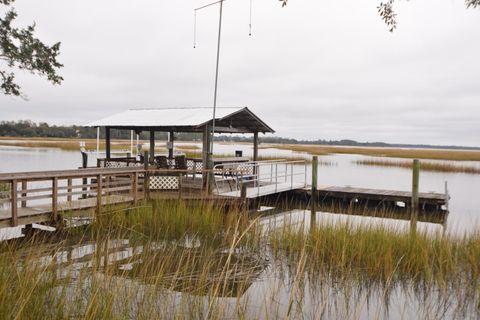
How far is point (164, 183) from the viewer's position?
548 inches

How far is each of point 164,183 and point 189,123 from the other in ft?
8.16

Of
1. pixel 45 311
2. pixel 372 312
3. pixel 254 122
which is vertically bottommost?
pixel 372 312

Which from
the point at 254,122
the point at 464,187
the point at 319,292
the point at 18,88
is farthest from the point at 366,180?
the point at 319,292

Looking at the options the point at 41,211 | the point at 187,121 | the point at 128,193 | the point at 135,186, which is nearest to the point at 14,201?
the point at 41,211

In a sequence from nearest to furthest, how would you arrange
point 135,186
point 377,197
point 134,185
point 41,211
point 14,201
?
point 14,201 < point 41,211 < point 135,186 < point 134,185 < point 377,197

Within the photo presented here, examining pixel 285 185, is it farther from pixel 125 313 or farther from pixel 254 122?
pixel 125 313

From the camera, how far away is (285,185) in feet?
60.3

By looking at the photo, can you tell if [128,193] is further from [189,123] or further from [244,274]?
[244,274]

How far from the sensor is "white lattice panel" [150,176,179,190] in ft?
45.3

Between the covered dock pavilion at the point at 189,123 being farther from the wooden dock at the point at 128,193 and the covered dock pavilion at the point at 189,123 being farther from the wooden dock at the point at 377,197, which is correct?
the wooden dock at the point at 377,197

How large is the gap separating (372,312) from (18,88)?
54.2ft

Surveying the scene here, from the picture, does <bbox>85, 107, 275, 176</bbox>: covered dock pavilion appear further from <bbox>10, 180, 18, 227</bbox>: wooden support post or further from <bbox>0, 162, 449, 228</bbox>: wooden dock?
<bbox>10, 180, 18, 227</bbox>: wooden support post

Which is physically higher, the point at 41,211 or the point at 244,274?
the point at 41,211

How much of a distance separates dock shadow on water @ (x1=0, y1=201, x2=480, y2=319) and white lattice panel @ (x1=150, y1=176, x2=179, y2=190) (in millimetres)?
3821
